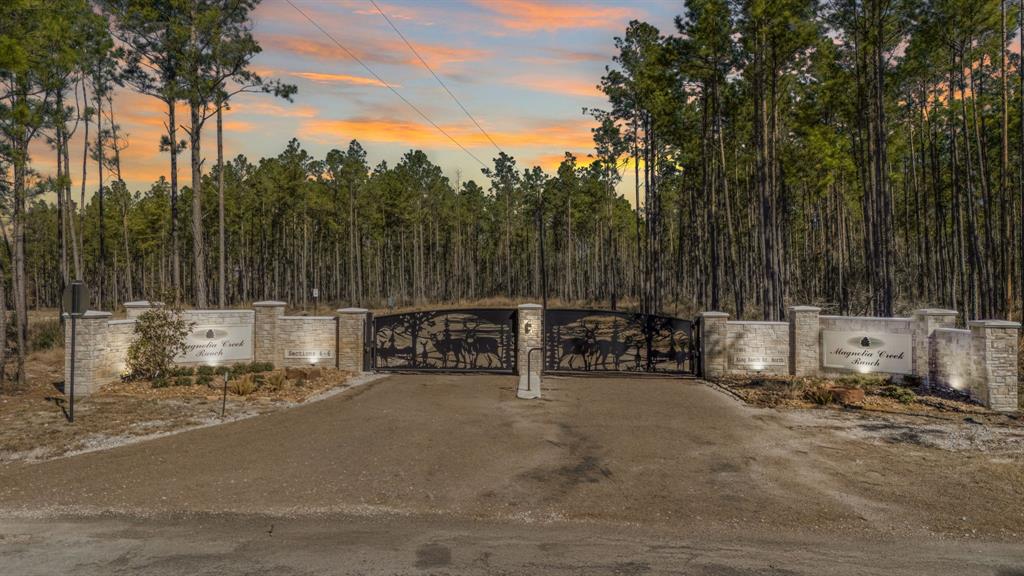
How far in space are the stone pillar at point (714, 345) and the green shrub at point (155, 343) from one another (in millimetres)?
16180

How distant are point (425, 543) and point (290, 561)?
1.42 meters

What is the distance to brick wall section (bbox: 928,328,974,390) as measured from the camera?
15.8 m

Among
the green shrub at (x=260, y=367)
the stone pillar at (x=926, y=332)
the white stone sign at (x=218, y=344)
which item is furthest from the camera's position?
the green shrub at (x=260, y=367)

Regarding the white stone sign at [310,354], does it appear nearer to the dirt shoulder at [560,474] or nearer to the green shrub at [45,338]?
the dirt shoulder at [560,474]

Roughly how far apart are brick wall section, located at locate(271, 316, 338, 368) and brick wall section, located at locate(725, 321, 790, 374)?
12949 millimetres

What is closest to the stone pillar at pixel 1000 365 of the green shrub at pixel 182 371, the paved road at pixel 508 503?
the paved road at pixel 508 503

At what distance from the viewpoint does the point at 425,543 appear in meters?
7.11

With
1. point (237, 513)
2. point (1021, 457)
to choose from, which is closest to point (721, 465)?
point (1021, 457)

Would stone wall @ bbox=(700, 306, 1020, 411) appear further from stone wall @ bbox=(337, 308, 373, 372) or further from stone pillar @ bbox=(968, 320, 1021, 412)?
stone wall @ bbox=(337, 308, 373, 372)

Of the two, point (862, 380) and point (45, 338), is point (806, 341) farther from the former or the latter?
point (45, 338)

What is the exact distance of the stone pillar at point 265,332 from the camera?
68.4 feet

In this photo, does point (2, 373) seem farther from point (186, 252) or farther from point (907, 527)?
point (186, 252)

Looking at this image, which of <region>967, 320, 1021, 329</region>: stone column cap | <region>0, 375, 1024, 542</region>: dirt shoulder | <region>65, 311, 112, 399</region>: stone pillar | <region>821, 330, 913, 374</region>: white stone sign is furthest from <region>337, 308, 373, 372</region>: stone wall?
<region>967, 320, 1021, 329</region>: stone column cap

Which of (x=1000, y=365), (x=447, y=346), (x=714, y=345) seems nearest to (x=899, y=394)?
(x=1000, y=365)
